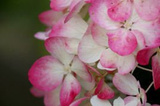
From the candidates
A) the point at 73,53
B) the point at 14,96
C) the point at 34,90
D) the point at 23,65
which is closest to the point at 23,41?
the point at 23,65

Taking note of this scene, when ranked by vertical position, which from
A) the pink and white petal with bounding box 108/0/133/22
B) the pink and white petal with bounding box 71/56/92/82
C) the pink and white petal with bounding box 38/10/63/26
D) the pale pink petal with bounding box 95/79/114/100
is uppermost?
the pink and white petal with bounding box 108/0/133/22

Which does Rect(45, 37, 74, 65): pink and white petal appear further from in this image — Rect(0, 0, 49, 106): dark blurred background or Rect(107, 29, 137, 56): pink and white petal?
Rect(0, 0, 49, 106): dark blurred background

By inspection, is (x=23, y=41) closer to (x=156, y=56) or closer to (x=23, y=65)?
(x=23, y=65)

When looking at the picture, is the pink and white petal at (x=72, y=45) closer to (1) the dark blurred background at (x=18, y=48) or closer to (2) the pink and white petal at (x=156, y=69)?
(2) the pink and white petal at (x=156, y=69)

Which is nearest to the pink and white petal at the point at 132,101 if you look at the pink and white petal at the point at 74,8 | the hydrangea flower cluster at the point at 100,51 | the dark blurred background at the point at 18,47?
the hydrangea flower cluster at the point at 100,51

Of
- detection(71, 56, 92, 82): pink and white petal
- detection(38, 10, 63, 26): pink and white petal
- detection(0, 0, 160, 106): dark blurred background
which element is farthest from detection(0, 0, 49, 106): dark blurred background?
detection(71, 56, 92, 82): pink and white petal


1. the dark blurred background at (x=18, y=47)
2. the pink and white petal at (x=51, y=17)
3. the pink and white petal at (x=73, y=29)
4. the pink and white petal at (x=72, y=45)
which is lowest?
the dark blurred background at (x=18, y=47)
